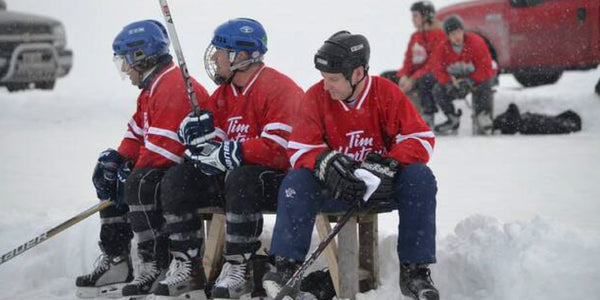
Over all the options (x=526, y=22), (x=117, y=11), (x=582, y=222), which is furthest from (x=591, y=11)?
(x=117, y=11)

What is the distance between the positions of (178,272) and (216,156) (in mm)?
644

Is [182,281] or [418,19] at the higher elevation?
[418,19]

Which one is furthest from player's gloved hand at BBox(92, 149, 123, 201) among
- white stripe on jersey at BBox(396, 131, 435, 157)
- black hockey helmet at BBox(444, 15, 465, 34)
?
black hockey helmet at BBox(444, 15, 465, 34)

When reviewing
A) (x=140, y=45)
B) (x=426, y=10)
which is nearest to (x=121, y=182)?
(x=140, y=45)

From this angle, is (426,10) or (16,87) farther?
(16,87)

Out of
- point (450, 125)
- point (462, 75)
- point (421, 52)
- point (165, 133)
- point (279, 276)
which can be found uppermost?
point (165, 133)

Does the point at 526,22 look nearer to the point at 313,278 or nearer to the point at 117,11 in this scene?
the point at 313,278

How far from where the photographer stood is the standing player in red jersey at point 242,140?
13.5 ft

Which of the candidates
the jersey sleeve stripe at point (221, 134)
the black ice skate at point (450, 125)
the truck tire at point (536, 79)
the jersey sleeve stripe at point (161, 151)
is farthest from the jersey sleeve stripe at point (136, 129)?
the truck tire at point (536, 79)

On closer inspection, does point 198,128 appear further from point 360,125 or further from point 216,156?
point 360,125

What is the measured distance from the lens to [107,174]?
4703 millimetres

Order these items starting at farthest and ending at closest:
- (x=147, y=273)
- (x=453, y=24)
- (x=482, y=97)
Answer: (x=453, y=24) → (x=482, y=97) → (x=147, y=273)

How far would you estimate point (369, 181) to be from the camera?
3775 millimetres

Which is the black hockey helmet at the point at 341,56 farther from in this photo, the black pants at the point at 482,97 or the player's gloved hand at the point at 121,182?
the black pants at the point at 482,97
